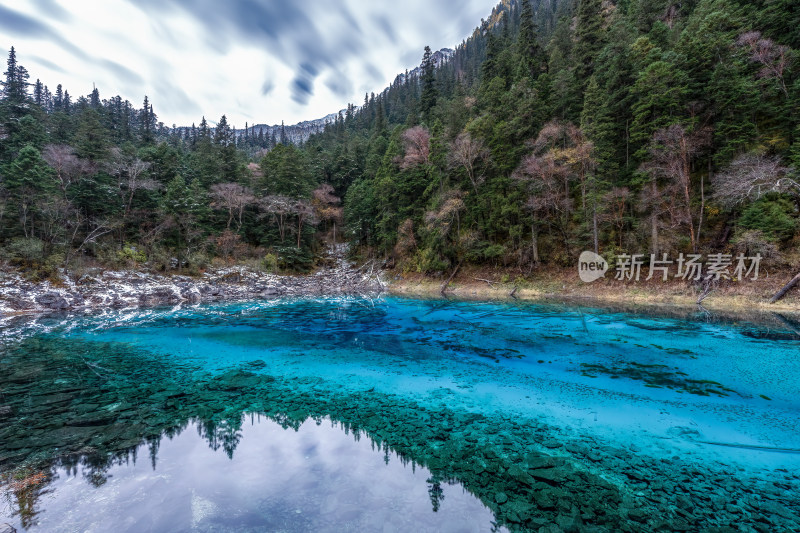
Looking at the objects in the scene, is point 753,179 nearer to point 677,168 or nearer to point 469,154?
point 677,168

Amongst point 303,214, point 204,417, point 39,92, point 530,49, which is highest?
point 39,92

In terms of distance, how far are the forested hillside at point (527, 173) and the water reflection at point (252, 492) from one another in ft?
66.0

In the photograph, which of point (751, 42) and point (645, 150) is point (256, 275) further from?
point (751, 42)

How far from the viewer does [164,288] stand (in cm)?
2338

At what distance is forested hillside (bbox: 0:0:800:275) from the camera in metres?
17.2

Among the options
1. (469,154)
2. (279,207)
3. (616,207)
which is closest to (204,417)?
(616,207)

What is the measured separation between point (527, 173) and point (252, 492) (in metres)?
24.5

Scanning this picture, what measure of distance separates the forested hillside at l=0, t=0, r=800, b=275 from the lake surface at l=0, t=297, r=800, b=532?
10367 mm

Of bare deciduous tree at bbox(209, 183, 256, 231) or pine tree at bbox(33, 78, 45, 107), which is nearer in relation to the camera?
bare deciduous tree at bbox(209, 183, 256, 231)

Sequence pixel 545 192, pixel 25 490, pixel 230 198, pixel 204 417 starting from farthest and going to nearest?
pixel 230 198, pixel 545 192, pixel 204 417, pixel 25 490

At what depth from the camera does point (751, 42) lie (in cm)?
1723

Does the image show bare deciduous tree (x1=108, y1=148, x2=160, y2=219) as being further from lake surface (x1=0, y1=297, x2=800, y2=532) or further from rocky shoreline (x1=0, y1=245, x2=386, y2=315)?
lake surface (x1=0, y1=297, x2=800, y2=532)

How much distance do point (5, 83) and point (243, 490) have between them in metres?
58.6

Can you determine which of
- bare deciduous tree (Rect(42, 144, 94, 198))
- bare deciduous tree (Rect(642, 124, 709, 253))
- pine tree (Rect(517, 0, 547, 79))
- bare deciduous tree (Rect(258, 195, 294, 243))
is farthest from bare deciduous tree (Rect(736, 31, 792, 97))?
bare deciduous tree (Rect(42, 144, 94, 198))
